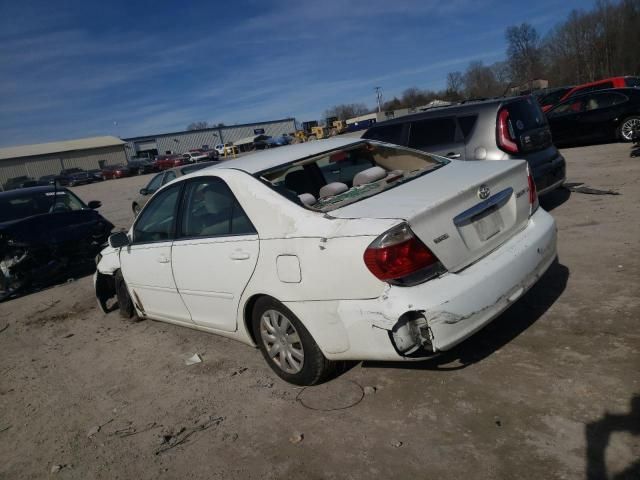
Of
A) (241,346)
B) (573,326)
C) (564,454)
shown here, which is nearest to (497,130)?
(573,326)

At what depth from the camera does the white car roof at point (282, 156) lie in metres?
3.66

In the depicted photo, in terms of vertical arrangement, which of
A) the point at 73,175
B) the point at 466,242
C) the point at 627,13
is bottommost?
the point at 466,242

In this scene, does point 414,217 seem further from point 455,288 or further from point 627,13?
point 627,13

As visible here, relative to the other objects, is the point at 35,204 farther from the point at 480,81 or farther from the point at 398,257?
the point at 480,81

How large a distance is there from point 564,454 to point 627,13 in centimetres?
7452

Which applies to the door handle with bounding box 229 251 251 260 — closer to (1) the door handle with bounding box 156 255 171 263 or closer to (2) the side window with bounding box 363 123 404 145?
(1) the door handle with bounding box 156 255 171 263

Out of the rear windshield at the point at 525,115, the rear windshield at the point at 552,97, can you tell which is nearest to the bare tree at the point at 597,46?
the rear windshield at the point at 552,97

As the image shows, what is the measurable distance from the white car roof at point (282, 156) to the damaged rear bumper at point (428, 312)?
46.5 inches

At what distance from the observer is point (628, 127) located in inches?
449

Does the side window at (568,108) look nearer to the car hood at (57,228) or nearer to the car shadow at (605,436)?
the car hood at (57,228)

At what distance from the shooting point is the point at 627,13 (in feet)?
197

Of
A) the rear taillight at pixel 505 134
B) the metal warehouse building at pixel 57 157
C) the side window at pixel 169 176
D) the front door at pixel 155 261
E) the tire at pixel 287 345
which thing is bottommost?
the tire at pixel 287 345

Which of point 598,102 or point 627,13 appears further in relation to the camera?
point 627,13

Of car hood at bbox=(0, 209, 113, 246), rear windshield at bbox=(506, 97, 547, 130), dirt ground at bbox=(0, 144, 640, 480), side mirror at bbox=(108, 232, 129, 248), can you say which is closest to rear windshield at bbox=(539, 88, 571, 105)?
rear windshield at bbox=(506, 97, 547, 130)
